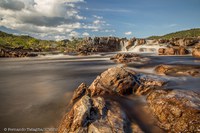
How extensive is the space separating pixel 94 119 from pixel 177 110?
144 inches

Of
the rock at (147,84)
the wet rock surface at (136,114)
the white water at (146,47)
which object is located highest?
the white water at (146,47)

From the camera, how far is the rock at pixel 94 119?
6.10 m

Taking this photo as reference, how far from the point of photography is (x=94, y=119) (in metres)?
6.58

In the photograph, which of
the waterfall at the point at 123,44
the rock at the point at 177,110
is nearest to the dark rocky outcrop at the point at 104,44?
the waterfall at the point at 123,44

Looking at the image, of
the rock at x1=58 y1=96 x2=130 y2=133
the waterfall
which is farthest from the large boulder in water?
the waterfall

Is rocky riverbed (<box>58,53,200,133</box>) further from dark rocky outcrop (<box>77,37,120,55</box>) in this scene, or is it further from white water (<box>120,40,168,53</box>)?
dark rocky outcrop (<box>77,37,120,55</box>)

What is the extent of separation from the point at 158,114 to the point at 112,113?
7.38ft

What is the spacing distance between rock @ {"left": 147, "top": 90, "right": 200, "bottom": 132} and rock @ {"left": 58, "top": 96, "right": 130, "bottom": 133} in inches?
68.6

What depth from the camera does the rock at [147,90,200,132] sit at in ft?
21.7

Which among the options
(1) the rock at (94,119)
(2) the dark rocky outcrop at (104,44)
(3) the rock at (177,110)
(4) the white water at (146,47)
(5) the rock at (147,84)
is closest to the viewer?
(1) the rock at (94,119)

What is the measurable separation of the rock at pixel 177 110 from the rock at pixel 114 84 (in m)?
2.16

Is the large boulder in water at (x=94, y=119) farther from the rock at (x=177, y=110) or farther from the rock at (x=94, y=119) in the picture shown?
the rock at (x=177, y=110)

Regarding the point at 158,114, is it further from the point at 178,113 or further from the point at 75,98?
the point at 75,98

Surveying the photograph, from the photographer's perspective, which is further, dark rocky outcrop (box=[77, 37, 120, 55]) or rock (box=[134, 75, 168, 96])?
dark rocky outcrop (box=[77, 37, 120, 55])
